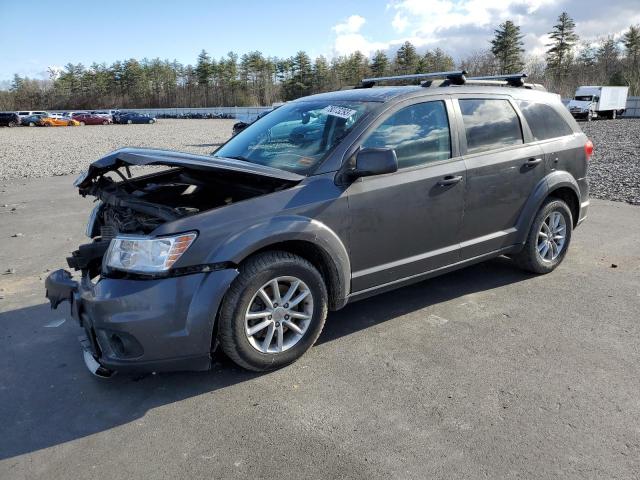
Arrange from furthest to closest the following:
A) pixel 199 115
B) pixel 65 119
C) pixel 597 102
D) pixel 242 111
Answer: pixel 199 115
pixel 242 111
pixel 65 119
pixel 597 102

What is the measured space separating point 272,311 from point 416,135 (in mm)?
1827

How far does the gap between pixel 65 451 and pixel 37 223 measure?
6154mm

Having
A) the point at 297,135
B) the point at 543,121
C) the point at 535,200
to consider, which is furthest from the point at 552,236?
the point at 297,135

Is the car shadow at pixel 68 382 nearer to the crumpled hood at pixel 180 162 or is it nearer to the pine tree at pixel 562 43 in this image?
the crumpled hood at pixel 180 162

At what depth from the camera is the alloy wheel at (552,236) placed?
203 inches

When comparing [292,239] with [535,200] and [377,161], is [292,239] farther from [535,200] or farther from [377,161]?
[535,200]

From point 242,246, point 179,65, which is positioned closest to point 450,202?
point 242,246

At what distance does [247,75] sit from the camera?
319 ft

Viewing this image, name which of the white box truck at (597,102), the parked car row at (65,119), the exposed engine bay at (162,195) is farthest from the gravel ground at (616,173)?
the parked car row at (65,119)

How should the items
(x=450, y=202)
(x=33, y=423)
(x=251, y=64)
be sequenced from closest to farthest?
1. (x=33, y=423)
2. (x=450, y=202)
3. (x=251, y=64)

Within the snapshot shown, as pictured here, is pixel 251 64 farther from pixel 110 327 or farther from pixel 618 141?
pixel 110 327

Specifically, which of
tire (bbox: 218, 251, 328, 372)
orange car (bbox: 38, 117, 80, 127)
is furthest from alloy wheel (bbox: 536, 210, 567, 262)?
orange car (bbox: 38, 117, 80, 127)

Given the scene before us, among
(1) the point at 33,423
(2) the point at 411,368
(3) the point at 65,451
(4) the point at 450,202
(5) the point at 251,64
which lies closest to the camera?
(3) the point at 65,451

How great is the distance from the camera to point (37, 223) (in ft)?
26.2
